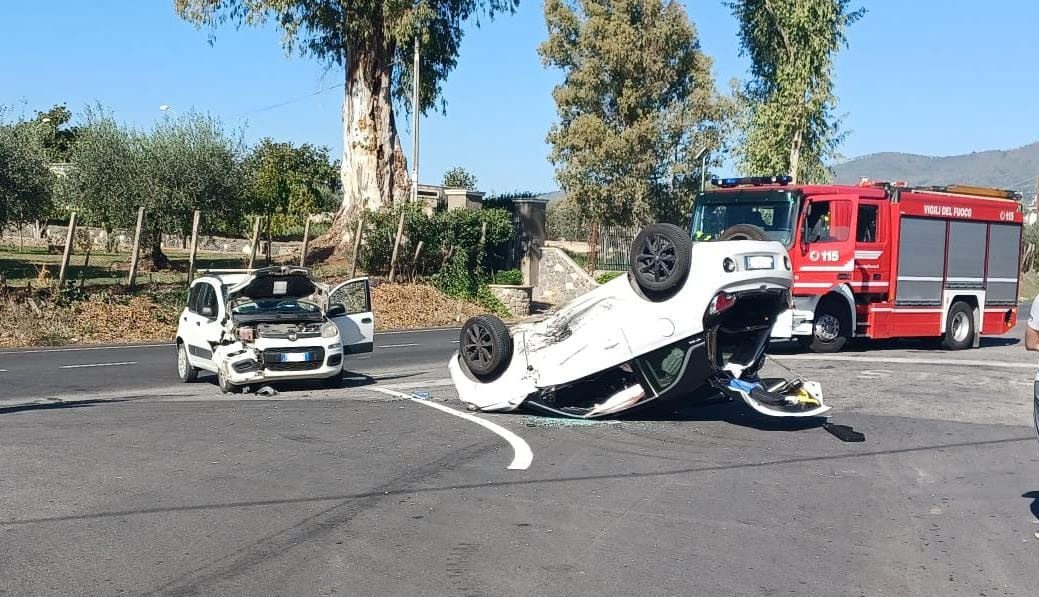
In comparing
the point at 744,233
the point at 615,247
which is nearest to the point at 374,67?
the point at 615,247

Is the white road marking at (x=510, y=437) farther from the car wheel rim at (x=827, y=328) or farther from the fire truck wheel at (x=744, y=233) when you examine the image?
the car wheel rim at (x=827, y=328)

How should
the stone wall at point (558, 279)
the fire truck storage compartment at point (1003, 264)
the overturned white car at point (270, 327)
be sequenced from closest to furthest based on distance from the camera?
the overturned white car at point (270, 327)
the fire truck storage compartment at point (1003, 264)
the stone wall at point (558, 279)

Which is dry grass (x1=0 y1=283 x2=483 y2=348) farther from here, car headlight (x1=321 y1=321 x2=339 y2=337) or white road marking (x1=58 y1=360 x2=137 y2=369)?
car headlight (x1=321 y1=321 x2=339 y2=337)

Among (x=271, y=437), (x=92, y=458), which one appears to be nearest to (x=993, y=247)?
(x=271, y=437)

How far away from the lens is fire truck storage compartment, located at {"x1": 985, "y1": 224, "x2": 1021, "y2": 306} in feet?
68.3

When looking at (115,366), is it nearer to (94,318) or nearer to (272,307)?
(272,307)

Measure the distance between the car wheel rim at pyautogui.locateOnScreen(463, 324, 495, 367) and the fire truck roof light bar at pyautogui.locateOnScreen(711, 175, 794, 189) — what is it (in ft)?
26.9

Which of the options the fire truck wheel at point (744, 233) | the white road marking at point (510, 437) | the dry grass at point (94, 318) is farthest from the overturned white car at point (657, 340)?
the dry grass at point (94, 318)

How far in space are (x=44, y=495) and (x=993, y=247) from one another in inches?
716

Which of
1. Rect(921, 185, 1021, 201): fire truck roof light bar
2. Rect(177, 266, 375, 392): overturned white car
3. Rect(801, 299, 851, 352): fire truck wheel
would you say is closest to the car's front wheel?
Rect(177, 266, 375, 392): overturned white car

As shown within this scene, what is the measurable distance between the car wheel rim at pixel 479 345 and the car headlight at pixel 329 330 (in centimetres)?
320

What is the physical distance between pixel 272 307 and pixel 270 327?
0.56 meters

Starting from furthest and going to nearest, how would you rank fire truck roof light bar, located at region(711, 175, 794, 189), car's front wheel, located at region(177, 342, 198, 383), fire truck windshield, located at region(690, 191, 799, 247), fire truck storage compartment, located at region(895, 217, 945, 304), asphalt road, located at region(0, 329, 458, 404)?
fire truck storage compartment, located at region(895, 217, 945, 304) → fire truck roof light bar, located at region(711, 175, 794, 189) → fire truck windshield, located at region(690, 191, 799, 247) → car's front wheel, located at region(177, 342, 198, 383) → asphalt road, located at region(0, 329, 458, 404)

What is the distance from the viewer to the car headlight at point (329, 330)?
14.3 metres
